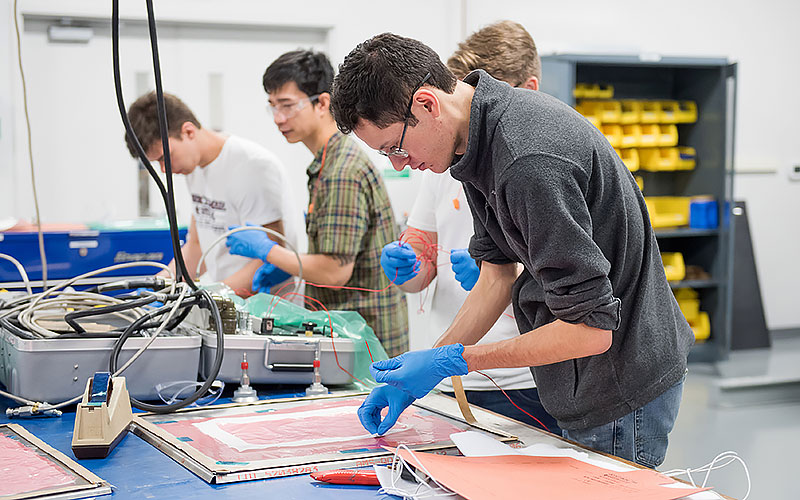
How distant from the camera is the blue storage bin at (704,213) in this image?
488 centimetres

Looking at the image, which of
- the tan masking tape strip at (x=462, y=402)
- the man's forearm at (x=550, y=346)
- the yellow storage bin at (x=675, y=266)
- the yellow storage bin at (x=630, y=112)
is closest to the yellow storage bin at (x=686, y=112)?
the yellow storage bin at (x=630, y=112)

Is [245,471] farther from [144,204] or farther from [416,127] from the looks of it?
[144,204]

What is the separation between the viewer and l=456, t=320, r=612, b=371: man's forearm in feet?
3.57

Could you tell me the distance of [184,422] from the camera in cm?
128

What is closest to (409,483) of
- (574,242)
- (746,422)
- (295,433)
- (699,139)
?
(295,433)

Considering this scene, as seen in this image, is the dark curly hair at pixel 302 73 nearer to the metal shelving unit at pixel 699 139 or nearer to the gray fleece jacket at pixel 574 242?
the gray fleece jacket at pixel 574 242

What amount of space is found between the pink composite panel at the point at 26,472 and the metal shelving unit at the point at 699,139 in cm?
382

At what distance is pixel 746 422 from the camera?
3.79 m

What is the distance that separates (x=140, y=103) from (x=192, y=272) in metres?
0.62

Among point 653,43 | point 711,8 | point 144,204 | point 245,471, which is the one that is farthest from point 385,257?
point 711,8

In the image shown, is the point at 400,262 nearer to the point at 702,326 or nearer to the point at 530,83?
the point at 530,83

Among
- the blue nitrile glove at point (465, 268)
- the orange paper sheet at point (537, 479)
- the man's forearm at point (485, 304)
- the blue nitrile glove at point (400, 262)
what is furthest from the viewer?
the blue nitrile glove at point (400, 262)

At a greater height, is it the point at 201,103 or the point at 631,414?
the point at 201,103

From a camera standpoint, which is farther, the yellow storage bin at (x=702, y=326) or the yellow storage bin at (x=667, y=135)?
the yellow storage bin at (x=702, y=326)
